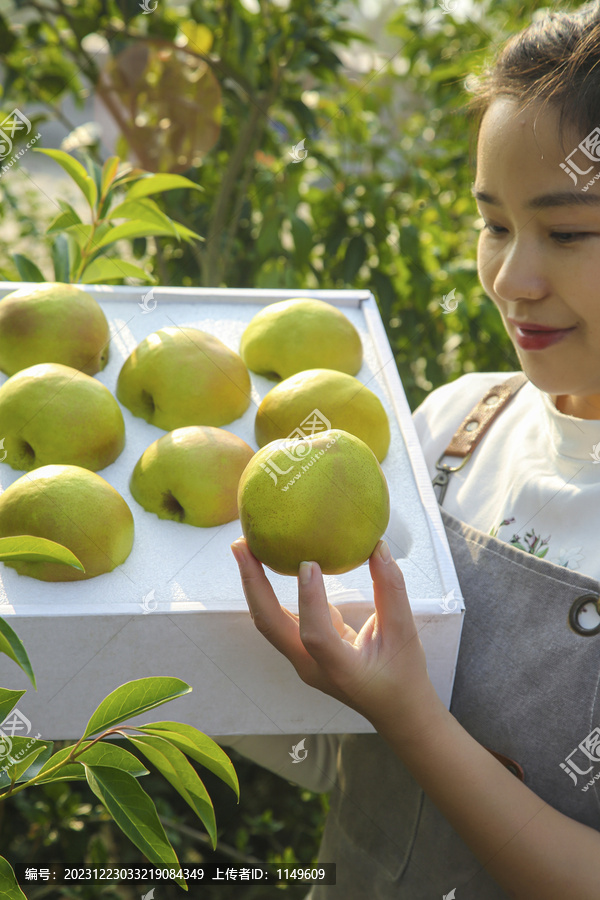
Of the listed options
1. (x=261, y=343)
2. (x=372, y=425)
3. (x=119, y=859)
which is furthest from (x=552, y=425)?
(x=119, y=859)

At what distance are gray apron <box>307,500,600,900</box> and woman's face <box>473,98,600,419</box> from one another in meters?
0.24

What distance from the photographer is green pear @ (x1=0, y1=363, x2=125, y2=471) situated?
2.93 ft

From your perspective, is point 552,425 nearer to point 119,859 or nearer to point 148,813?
point 148,813

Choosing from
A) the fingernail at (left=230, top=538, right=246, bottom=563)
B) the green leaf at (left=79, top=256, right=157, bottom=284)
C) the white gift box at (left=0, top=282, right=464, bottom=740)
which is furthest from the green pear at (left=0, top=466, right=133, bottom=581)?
the green leaf at (left=79, top=256, right=157, bottom=284)

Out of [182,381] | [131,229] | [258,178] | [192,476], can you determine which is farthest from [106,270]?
[258,178]

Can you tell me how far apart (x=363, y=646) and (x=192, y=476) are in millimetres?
276

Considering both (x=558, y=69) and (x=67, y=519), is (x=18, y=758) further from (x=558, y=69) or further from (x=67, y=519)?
(x=558, y=69)

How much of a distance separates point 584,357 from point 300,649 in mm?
472

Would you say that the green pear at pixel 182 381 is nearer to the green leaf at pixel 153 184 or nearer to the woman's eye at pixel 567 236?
the green leaf at pixel 153 184

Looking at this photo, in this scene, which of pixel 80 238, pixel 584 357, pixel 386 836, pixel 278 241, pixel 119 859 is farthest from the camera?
pixel 278 241

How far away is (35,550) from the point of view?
61 cm

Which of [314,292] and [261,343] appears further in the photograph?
[314,292]

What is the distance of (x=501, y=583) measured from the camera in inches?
36.0

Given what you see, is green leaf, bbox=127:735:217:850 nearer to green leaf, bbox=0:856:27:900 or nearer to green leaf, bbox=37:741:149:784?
green leaf, bbox=37:741:149:784
